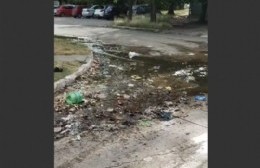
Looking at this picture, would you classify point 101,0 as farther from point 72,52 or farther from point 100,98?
point 100,98

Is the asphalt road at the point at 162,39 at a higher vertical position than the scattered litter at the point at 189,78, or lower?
higher

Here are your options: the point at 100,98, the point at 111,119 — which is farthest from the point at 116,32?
the point at 111,119

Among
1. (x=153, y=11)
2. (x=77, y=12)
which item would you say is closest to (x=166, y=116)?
(x=153, y=11)

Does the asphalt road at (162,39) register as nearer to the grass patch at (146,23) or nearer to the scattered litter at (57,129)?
the grass patch at (146,23)

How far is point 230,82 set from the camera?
85.0 inches

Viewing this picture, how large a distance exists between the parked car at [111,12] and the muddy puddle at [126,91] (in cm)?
2476

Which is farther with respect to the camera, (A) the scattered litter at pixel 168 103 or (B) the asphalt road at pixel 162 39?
(B) the asphalt road at pixel 162 39

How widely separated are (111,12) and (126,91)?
1237 inches

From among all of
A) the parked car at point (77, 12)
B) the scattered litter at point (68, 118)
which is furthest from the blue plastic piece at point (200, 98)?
the parked car at point (77, 12)

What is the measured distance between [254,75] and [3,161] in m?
1.34

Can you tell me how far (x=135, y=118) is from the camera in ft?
26.8

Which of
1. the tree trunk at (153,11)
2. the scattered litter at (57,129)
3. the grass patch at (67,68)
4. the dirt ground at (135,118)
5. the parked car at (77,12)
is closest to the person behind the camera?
the dirt ground at (135,118)

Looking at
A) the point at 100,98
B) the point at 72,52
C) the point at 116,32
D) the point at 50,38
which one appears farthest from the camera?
the point at 116,32

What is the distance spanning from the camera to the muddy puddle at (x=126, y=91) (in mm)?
7977
